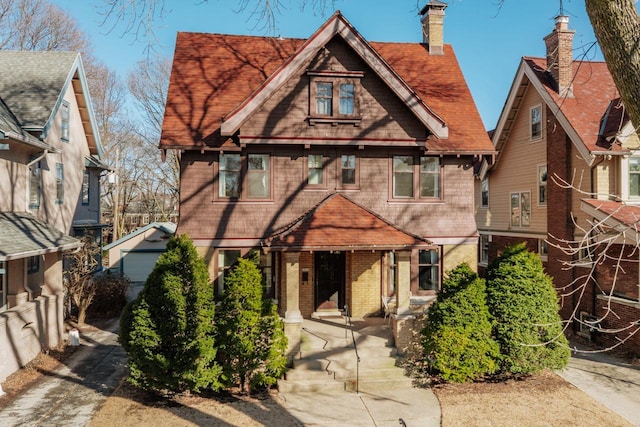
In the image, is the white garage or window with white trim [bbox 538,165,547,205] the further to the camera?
the white garage

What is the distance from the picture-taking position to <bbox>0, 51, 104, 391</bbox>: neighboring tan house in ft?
44.8

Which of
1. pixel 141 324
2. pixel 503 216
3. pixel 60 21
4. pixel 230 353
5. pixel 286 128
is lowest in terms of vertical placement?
pixel 230 353

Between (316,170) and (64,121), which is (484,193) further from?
(64,121)

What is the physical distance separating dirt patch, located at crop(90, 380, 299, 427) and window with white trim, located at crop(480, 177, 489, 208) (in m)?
18.3

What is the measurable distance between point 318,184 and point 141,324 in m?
7.06

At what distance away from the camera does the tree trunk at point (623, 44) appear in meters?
4.47

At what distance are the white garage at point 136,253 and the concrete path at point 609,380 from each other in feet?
74.7

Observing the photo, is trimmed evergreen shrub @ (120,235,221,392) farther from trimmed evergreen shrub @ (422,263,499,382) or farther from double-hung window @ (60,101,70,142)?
double-hung window @ (60,101,70,142)

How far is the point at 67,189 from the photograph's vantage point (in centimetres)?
2059

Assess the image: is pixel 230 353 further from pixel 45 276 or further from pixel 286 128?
pixel 45 276

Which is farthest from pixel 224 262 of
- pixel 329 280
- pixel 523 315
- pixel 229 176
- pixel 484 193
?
pixel 484 193

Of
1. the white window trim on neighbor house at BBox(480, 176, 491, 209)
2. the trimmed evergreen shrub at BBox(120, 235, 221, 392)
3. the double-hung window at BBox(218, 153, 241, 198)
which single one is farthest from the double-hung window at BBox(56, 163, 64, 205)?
the white window trim on neighbor house at BBox(480, 176, 491, 209)

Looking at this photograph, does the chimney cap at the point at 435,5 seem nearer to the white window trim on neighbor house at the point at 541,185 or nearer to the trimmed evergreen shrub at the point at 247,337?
the white window trim on neighbor house at the point at 541,185

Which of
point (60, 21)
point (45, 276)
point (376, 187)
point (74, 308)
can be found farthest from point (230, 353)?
point (60, 21)
